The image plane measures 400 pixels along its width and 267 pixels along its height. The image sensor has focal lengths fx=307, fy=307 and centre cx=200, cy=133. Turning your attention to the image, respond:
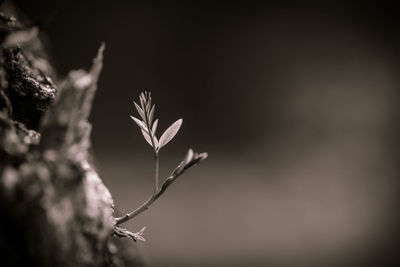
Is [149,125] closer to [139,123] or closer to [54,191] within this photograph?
[139,123]

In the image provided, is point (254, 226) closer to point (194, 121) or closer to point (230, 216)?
point (230, 216)

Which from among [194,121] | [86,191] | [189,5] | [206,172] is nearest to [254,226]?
[206,172]

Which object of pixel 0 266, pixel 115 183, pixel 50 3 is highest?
pixel 50 3

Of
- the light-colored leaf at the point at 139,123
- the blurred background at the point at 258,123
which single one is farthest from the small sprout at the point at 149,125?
the blurred background at the point at 258,123

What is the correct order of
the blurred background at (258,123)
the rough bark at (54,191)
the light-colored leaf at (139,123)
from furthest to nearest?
the blurred background at (258,123) → the light-colored leaf at (139,123) → the rough bark at (54,191)

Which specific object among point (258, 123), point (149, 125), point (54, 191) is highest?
point (258, 123)

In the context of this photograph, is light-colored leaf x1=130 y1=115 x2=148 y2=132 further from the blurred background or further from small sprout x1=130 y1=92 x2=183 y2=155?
the blurred background

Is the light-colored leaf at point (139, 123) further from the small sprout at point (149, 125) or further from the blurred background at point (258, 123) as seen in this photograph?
the blurred background at point (258, 123)

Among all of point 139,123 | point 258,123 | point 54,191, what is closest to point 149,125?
point 139,123
